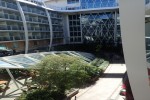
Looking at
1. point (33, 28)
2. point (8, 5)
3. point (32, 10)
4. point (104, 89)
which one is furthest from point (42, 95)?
point (32, 10)

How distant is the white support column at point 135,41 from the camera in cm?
681

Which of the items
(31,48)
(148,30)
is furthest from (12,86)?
(31,48)

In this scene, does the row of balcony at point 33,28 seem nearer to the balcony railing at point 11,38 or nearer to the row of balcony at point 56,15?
the balcony railing at point 11,38

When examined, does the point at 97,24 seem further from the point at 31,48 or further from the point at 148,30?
the point at 148,30

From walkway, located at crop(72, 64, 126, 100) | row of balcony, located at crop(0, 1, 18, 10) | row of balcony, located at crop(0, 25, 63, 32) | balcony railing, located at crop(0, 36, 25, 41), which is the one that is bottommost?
walkway, located at crop(72, 64, 126, 100)

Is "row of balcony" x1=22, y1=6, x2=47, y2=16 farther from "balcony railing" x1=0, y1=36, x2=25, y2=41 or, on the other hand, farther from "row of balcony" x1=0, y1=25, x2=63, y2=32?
"balcony railing" x1=0, y1=36, x2=25, y2=41

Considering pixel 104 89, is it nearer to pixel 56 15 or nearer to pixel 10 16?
pixel 10 16

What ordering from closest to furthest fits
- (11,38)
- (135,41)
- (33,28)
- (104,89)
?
(135,41), (104,89), (11,38), (33,28)

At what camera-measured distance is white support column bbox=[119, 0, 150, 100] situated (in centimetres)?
681

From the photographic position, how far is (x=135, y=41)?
708 centimetres

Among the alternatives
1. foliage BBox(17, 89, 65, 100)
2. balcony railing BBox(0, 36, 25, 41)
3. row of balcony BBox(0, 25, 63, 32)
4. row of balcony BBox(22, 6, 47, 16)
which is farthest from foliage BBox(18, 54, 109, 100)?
row of balcony BBox(22, 6, 47, 16)

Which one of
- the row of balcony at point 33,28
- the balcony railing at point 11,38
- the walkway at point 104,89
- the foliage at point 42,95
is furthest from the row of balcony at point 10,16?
the foliage at point 42,95

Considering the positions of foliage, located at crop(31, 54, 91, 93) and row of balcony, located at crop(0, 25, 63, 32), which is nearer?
foliage, located at crop(31, 54, 91, 93)

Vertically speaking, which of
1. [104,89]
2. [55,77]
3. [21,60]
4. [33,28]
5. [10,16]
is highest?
[10,16]
